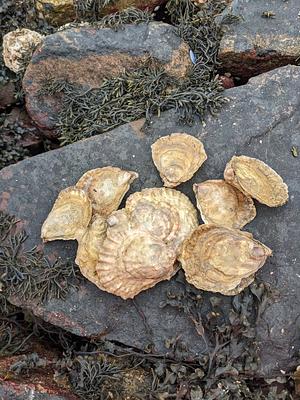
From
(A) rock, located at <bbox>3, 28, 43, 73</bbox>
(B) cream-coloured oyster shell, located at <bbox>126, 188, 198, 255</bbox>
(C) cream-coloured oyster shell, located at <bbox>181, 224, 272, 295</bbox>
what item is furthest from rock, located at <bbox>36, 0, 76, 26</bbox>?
(C) cream-coloured oyster shell, located at <bbox>181, 224, 272, 295</bbox>

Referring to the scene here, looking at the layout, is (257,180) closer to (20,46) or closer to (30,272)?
(30,272)

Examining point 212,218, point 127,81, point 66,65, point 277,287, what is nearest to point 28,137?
point 66,65

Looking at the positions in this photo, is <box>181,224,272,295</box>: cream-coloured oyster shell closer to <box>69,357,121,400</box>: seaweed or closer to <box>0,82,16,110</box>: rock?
<box>69,357,121,400</box>: seaweed

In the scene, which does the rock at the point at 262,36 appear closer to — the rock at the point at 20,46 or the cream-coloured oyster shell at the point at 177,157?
the cream-coloured oyster shell at the point at 177,157

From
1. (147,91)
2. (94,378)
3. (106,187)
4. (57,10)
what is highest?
(57,10)

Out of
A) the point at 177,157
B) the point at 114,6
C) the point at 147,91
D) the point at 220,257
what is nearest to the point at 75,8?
the point at 114,6

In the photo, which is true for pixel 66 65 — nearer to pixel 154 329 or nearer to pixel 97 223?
pixel 97 223
